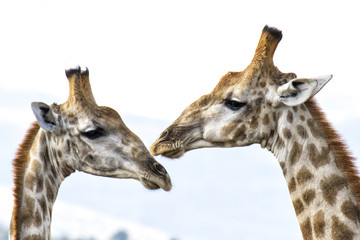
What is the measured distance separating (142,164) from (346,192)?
368cm

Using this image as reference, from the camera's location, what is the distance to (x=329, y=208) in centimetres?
1281

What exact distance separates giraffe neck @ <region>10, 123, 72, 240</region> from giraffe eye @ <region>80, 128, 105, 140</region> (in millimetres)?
600

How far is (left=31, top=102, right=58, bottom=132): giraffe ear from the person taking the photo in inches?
550

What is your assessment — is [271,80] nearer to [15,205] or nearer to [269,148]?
[269,148]

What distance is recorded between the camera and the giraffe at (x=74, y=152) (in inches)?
551

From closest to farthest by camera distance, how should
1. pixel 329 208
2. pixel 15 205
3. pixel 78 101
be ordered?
pixel 329 208
pixel 15 205
pixel 78 101

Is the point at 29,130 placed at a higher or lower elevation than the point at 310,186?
higher

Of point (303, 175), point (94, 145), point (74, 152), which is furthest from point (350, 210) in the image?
point (74, 152)

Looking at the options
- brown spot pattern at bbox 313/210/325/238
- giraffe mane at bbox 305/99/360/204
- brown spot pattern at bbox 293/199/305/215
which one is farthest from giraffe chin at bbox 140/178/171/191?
giraffe mane at bbox 305/99/360/204

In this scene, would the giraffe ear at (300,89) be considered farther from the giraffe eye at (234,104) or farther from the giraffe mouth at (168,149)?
the giraffe mouth at (168,149)

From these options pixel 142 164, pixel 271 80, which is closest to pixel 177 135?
pixel 142 164

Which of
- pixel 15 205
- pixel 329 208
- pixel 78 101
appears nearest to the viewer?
pixel 329 208

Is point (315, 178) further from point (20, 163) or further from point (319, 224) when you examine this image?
point (20, 163)

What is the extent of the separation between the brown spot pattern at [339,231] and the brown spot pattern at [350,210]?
0.54 ft
